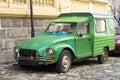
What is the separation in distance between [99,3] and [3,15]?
9.89 m

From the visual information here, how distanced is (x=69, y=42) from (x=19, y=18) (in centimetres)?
344

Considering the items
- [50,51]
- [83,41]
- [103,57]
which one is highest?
[83,41]

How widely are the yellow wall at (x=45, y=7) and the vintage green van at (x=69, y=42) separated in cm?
190

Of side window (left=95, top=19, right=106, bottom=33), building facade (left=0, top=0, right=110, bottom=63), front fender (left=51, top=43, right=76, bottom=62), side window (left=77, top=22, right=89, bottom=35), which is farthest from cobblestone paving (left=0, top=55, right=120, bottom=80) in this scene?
side window (left=95, top=19, right=106, bottom=33)

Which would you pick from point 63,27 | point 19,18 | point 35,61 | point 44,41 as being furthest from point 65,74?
point 19,18

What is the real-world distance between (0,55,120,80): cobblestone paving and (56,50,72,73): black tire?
17cm

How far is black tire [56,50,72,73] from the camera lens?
996cm

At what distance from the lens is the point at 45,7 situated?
49.1ft

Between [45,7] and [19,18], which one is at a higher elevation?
[45,7]

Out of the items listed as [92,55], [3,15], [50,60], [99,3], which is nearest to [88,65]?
[92,55]

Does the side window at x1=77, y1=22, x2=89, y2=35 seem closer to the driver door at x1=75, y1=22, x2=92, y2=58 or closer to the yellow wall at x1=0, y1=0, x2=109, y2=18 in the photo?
the driver door at x1=75, y1=22, x2=92, y2=58

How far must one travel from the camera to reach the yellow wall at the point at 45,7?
12531 millimetres

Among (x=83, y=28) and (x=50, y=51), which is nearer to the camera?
(x=50, y=51)

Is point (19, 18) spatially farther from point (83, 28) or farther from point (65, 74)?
point (65, 74)
